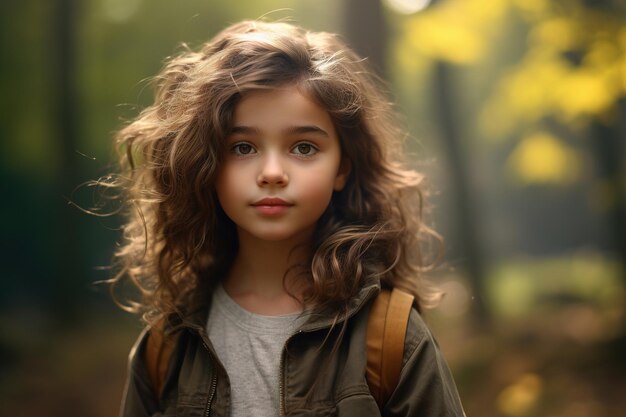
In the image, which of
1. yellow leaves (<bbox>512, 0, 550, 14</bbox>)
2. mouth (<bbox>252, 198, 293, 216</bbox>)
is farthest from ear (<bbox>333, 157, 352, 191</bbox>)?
yellow leaves (<bbox>512, 0, 550, 14</bbox>)

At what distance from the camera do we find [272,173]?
223 centimetres

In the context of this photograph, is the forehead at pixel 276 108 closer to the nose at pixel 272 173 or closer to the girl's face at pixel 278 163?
the girl's face at pixel 278 163

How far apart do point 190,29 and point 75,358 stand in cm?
708

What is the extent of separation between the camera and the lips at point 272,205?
2.28m

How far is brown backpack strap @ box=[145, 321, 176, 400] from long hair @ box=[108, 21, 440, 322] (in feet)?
0.32

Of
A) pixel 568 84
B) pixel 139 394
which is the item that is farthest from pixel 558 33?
pixel 139 394

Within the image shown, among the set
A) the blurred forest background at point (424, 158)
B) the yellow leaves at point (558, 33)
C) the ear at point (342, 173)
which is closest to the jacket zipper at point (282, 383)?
the ear at point (342, 173)

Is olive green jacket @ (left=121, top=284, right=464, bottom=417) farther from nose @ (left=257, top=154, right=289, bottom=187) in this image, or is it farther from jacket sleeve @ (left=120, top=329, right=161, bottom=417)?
nose @ (left=257, top=154, right=289, bottom=187)

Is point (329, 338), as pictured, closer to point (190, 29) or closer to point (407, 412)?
point (407, 412)

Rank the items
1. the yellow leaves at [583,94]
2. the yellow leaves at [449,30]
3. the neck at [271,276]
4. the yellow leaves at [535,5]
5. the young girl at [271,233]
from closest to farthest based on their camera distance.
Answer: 1. the young girl at [271,233]
2. the neck at [271,276]
3. the yellow leaves at [583,94]
4. the yellow leaves at [535,5]
5. the yellow leaves at [449,30]

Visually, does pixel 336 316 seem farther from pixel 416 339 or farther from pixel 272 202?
pixel 272 202

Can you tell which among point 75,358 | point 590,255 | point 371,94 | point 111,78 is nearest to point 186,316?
point 371,94

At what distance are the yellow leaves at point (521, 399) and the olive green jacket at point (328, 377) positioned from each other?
3.39 meters

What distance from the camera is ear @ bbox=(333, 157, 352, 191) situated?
102 inches
